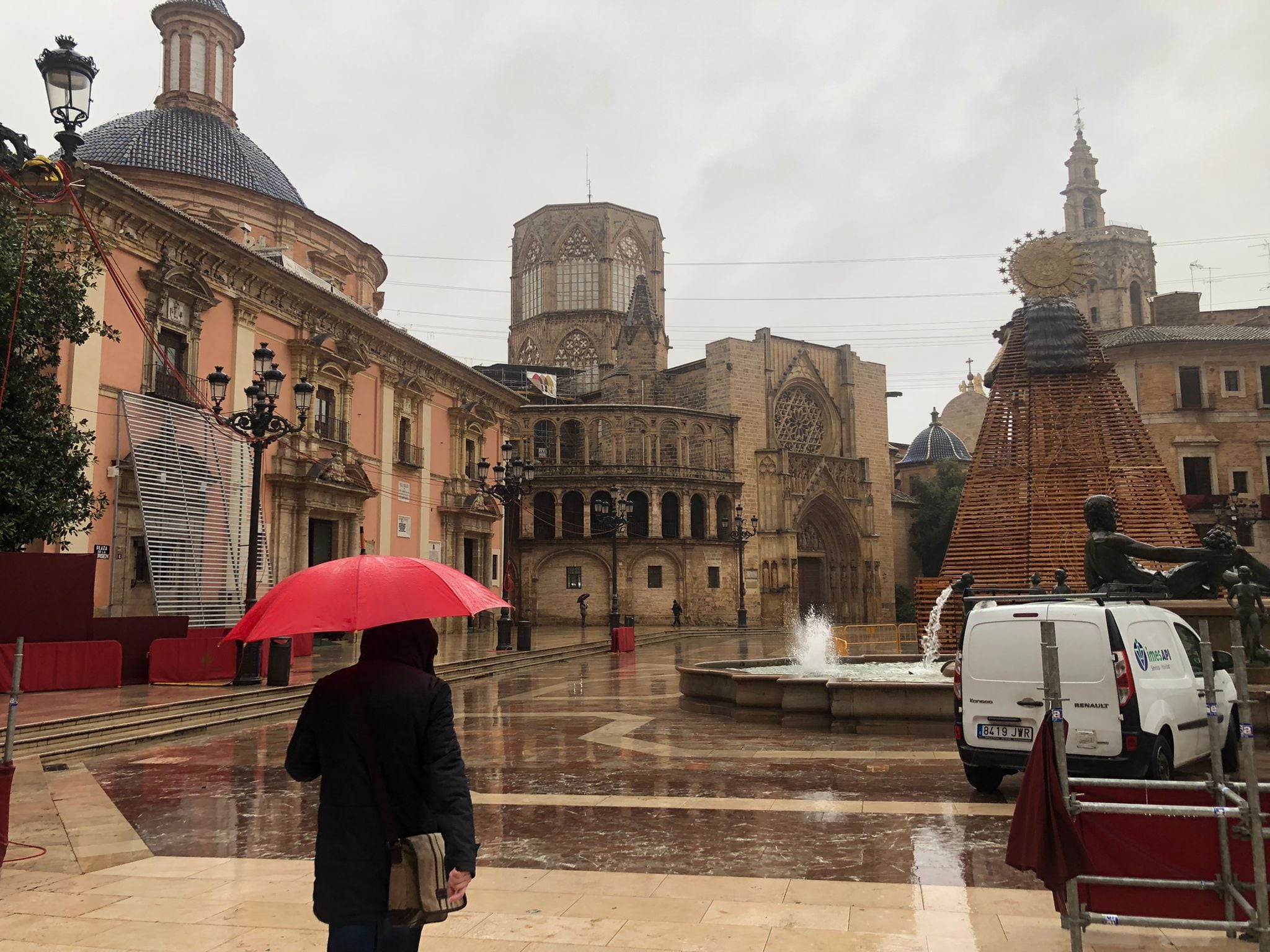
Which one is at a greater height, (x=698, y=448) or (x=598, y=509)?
(x=698, y=448)

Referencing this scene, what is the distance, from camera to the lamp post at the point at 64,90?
317 inches

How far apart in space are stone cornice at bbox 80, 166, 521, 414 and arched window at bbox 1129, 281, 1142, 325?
5148 cm

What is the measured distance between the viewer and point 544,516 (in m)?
46.4

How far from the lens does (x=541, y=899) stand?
518 centimetres

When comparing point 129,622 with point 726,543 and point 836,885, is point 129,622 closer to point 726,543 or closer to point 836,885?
point 836,885

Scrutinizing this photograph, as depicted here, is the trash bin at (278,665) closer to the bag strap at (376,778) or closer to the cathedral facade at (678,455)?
the bag strap at (376,778)

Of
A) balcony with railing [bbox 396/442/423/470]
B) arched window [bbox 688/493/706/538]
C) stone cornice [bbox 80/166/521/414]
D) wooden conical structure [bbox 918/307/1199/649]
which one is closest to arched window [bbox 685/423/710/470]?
arched window [bbox 688/493/706/538]

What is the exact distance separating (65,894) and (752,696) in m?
8.42

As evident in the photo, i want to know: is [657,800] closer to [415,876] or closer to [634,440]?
[415,876]

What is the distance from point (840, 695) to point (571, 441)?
37.2 metres

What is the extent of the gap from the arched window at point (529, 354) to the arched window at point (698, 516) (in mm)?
19616

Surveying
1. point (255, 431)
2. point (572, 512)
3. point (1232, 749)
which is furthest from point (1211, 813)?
point (572, 512)

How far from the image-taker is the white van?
6.75m

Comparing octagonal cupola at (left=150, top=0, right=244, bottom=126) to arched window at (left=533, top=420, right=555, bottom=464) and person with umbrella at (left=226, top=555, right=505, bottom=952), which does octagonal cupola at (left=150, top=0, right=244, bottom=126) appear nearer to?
arched window at (left=533, top=420, right=555, bottom=464)
